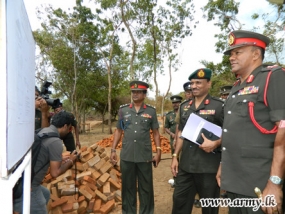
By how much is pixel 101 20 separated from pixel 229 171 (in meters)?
16.6

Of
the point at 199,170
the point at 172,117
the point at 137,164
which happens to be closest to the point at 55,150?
the point at 137,164

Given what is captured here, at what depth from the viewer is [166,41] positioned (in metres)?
15.3

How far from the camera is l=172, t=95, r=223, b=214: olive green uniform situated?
2.71m

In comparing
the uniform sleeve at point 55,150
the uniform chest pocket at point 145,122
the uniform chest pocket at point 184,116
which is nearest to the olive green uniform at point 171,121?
the uniform chest pocket at point 145,122

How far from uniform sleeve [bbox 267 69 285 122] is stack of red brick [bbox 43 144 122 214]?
2879mm

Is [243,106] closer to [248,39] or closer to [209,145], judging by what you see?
[248,39]

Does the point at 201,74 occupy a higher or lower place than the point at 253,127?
higher

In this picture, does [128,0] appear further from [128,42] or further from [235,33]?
[235,33]

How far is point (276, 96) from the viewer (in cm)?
163

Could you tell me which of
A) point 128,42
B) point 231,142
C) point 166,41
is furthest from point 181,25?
point 231,142

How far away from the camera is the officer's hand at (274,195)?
1507 millimetres

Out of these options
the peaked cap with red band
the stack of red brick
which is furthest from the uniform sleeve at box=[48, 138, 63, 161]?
the peaked cap with red band

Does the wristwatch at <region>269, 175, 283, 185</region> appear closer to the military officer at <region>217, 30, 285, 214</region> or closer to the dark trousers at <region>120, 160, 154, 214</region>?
the military officer at <region>217, 30, 285, 214</region>

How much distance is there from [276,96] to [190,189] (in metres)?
1.62
